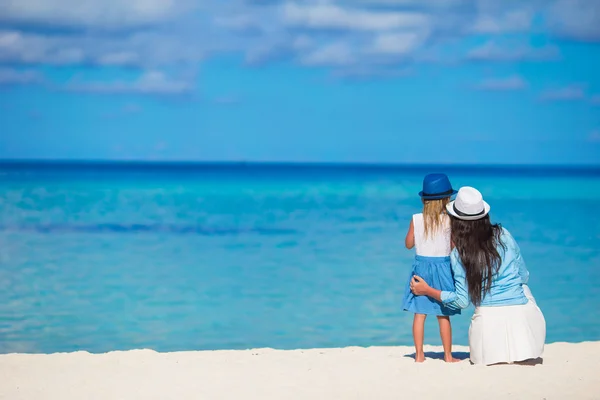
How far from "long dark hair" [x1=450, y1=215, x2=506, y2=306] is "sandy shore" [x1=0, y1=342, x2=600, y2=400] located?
54 cm

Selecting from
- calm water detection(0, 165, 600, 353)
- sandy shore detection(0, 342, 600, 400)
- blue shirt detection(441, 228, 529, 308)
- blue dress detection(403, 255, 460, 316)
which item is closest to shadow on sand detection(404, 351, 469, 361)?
sandy shore detection(0, 342, 600, 400)

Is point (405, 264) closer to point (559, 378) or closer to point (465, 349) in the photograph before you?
point (465, 349)

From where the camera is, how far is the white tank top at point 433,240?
578 centimetres

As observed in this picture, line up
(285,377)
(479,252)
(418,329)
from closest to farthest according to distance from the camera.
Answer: (479,252) < (285,377) < (418,329)

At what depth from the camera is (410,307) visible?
234 inches

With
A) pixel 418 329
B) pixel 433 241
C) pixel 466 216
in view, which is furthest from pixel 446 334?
pixel 466 216

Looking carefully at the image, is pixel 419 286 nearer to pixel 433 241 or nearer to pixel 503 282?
pixel 433 241

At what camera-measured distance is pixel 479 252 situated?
18.0ft

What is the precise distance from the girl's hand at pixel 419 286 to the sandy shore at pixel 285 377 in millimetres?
508

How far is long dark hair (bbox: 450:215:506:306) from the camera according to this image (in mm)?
5488

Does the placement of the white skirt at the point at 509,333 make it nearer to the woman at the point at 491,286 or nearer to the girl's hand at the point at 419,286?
the woman at the point at 491,286

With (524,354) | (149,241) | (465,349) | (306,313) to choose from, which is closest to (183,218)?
(149,241)

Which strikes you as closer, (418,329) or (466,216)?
(466,216)

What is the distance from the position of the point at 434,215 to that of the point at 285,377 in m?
1.47
